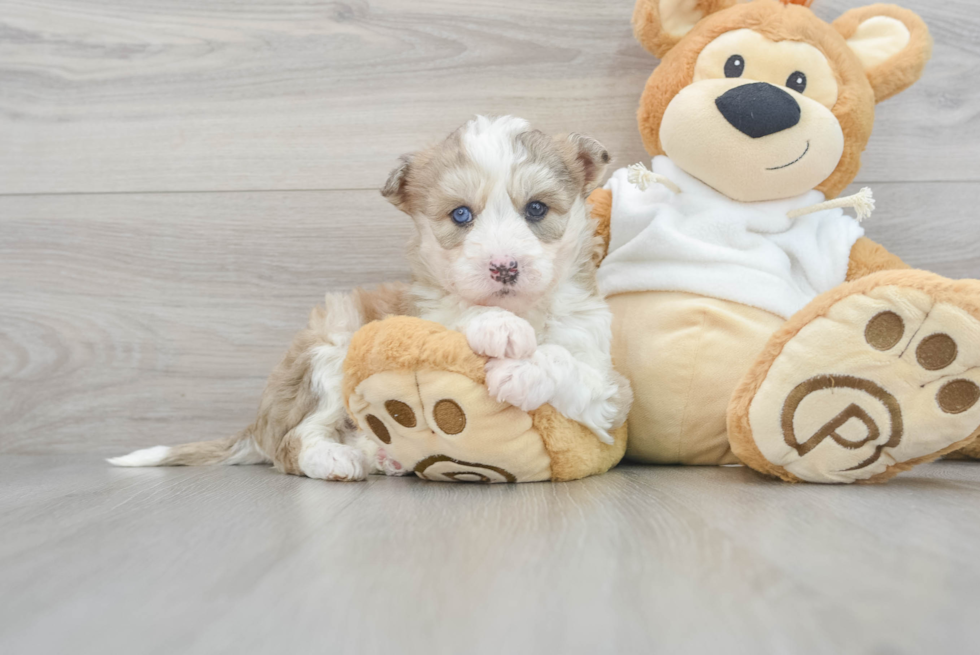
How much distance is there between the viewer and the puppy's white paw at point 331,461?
4.05ft

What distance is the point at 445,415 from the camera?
1026mm

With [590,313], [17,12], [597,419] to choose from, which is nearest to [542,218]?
[590,313]

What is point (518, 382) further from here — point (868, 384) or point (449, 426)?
point (868, 384)

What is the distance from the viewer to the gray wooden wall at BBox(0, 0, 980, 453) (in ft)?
5.45

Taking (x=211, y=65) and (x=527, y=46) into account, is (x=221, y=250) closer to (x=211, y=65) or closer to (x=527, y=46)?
(x=211, y=65)

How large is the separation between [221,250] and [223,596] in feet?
4.17

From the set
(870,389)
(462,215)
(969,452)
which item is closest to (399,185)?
(462,215)

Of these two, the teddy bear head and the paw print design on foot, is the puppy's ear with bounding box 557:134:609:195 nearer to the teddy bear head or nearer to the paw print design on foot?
the teddy bear head

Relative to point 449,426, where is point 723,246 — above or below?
above

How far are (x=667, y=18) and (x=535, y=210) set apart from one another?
22.2 inches

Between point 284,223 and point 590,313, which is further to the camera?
point 284,223

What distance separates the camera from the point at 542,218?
118cm

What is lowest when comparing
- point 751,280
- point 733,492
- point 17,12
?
point 733,492

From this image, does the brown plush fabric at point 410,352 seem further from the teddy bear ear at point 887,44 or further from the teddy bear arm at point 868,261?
the teddy bear ear at point 887,44
